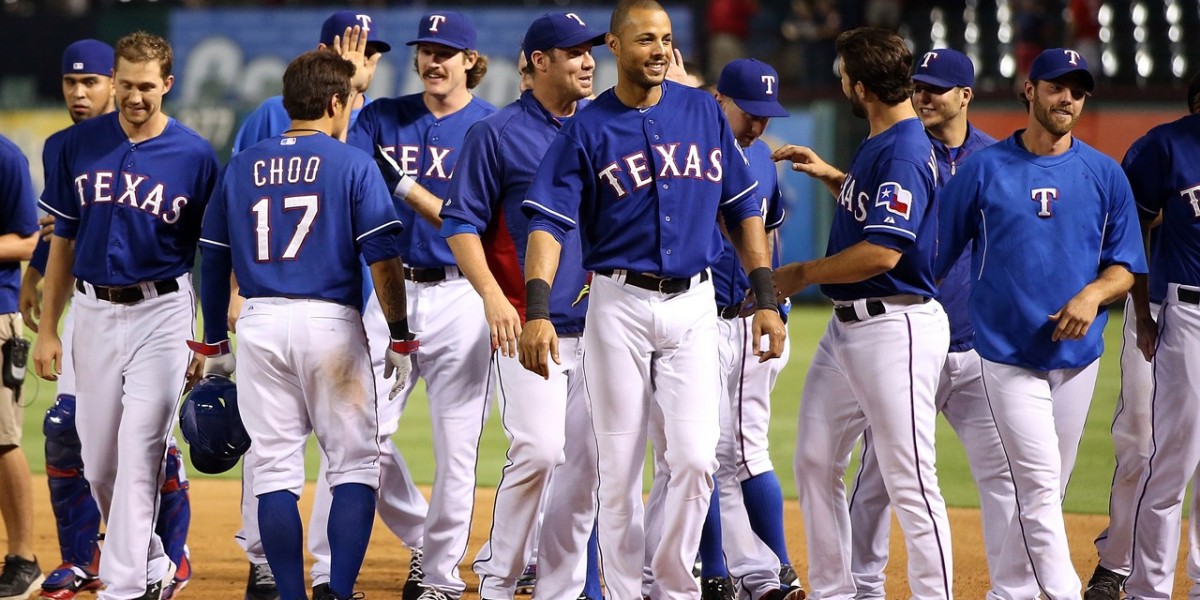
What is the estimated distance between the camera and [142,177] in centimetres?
531

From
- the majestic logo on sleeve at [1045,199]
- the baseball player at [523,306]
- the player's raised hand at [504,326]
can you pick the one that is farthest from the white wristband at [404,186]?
the majestic logo on sleeve at [1045,199]

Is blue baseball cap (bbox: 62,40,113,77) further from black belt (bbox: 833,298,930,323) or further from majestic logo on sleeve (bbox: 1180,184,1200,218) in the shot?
majestic logo on sleeve (bbox: 1180,184,1200,218)

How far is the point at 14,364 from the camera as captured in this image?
6031mm

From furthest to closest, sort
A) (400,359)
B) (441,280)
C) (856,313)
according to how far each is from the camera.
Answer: (441,280)
(400,359)
(856,313)

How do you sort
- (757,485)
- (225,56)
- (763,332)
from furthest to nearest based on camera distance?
(225,56)
(757,485)
(763,332)

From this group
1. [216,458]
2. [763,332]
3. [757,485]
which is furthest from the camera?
[757,485]

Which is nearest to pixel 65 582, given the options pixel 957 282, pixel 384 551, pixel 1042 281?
pixel 384 551

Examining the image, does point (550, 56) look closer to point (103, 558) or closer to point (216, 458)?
point (216, 458)

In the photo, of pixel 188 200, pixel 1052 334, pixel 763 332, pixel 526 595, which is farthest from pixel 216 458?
pixel 1052 334

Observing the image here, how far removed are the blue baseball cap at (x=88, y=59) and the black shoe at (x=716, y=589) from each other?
3333mm

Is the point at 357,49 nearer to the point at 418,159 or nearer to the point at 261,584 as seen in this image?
the point at 418,159

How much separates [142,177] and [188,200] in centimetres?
18

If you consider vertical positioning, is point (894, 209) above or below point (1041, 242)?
above

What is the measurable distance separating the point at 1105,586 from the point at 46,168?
4.43 metres
